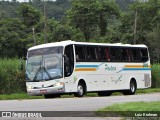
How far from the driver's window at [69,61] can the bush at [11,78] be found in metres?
6.87

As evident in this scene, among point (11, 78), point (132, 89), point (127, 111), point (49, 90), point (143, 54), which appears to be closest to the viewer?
point (127, 111)

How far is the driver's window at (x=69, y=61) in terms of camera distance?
81.7ft

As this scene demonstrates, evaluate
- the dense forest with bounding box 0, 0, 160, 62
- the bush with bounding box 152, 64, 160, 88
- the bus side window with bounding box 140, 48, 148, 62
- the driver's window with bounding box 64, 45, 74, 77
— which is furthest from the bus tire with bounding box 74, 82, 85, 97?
the dense forest with bounding box 0, 0, 160, 62

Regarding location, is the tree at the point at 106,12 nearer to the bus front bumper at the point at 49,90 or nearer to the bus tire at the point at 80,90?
the bus tire at the point at 80,90

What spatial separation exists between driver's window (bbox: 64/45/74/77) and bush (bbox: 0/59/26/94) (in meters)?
6.87

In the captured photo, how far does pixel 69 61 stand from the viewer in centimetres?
2520

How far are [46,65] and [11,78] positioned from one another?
21.8ft

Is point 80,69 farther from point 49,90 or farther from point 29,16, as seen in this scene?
point 29,16

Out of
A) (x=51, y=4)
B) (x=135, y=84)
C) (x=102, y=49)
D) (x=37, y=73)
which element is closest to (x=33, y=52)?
(x=37, y=73)

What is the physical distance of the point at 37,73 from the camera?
2536cm

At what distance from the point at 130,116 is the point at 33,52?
49.1 ft

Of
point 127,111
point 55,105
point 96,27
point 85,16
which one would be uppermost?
point 85,16

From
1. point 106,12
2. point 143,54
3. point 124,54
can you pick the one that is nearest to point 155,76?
point 143,54

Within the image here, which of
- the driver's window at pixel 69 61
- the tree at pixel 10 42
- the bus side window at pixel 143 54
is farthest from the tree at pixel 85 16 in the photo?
the driver's window at pixel 69 61
